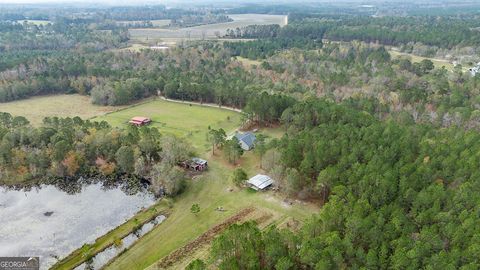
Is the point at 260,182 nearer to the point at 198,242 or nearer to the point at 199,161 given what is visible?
the point at 199,161

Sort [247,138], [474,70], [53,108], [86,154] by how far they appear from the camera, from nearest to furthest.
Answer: [86,154] → [247,138] → [53,108] → [474,70]

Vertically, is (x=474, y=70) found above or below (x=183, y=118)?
above

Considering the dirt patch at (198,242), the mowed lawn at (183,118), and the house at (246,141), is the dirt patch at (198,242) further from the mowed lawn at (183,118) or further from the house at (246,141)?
the mowed lawn at (183,118)

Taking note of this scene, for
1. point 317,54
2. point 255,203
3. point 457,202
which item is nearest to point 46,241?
point 255,203

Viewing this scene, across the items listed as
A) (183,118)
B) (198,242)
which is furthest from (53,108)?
(198,242)

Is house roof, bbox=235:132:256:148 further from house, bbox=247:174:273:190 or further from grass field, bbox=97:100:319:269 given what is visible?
house, bbox=247:174:273:190

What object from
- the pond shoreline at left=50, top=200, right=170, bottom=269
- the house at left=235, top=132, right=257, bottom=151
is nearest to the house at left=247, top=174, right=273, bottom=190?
the house at left=235, top=132, right=257, bottom=151
